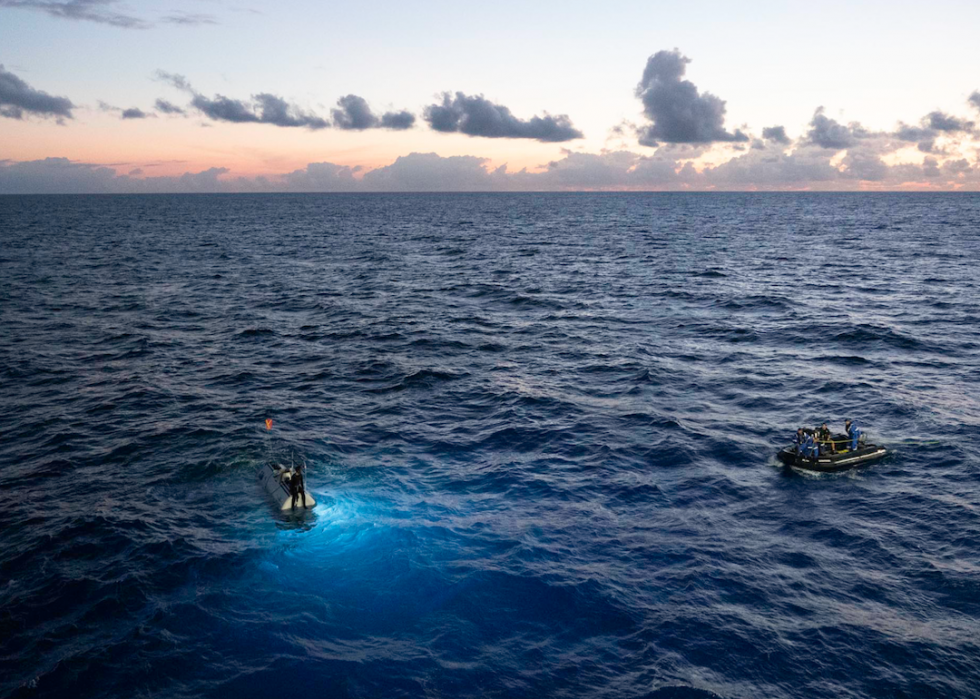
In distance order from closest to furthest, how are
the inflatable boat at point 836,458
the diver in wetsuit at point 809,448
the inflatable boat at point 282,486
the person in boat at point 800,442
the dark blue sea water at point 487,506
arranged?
1. the dark blue sea water at point 487,506
2. the inflatable boat at point 282,486
3. the inflatable boat at point 836,458
4. the diver in wetsuit at point 809,448
5. the person in boat at point 800,442

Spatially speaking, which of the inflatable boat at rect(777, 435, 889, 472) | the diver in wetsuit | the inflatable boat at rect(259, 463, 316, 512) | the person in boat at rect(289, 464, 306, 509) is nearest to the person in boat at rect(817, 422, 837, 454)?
the inflatable boat at rect(777, 435, 889, 472)

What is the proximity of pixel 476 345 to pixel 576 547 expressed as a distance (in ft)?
112

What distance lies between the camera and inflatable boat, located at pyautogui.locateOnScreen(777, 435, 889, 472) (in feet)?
119

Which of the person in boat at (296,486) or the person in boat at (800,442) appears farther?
the person in boat at (800,442)

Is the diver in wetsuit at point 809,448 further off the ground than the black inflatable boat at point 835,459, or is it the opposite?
the diver in wetsuit at point 809,448

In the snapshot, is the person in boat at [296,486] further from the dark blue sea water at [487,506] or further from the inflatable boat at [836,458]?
the inflatable boat at [836,458]

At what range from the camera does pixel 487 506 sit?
33312 mm

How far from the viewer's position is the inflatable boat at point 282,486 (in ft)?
104

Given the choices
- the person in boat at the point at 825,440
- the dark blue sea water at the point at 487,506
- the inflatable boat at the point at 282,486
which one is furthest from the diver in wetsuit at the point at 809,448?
the inflatable boat at the point at 282,486

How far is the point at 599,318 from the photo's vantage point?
73688 millimetres

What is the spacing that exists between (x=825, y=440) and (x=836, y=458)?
3.47 ft

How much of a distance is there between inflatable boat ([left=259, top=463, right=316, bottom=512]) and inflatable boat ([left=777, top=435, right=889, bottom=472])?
24.7 metres

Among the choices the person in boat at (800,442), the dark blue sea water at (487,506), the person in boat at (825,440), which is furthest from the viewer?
the person in boat at (825,440)

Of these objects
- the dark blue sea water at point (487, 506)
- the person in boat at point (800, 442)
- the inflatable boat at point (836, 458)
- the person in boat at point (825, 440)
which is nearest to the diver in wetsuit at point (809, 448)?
the person in boat at point (800, 442)
